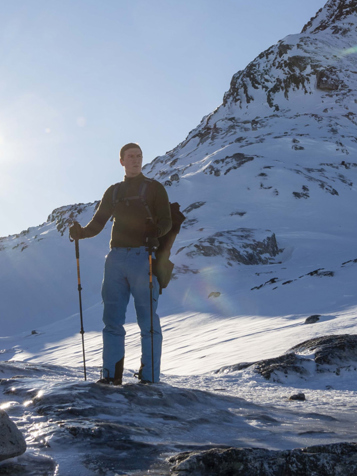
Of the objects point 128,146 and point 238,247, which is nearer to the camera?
point 128,146

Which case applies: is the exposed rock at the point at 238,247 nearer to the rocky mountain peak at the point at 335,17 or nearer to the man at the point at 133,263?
the man at the point at 133,263

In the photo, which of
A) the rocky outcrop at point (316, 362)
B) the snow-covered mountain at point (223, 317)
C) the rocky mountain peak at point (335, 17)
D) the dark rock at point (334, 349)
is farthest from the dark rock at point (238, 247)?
the rocky mountain peak at point (335, 17)

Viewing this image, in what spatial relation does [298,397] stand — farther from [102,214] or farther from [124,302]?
[102,214]

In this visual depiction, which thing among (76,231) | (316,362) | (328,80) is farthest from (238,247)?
(328,80)

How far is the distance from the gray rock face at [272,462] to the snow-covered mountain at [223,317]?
86mm

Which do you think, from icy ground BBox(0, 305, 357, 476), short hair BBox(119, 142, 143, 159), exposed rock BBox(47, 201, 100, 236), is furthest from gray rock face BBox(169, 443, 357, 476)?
exposed rock BBox(47, 201, 100, 236)

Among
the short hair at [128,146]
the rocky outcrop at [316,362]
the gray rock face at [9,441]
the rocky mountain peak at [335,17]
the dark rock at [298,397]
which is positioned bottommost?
the rocky outcrop at [316,362]

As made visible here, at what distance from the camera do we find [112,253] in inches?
187

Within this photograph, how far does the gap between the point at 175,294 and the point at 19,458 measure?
2049 centimetres

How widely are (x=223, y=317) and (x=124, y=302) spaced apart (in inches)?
451

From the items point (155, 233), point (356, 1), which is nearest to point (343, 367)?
point (155, 233)

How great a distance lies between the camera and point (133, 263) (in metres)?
4.65

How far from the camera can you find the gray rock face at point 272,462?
6.38ft

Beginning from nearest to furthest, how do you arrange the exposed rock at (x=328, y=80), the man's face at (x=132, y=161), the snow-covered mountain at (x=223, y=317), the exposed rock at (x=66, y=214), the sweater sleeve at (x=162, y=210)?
the snow-covered mountain at (x=223, y=317)
the sweater sleeve at (x=162, y=210)
the man's face at (x=132, y=161)
the exposed rock at (x=66, y=214)
the exposed rock at (x=328, y=80)
